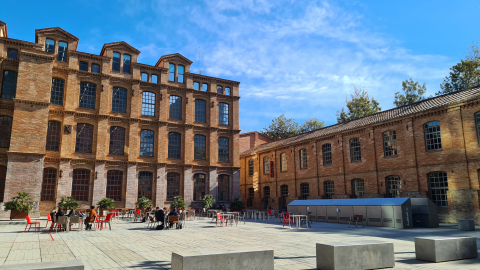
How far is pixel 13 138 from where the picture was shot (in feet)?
84.0

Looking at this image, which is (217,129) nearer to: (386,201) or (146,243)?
(386,201)

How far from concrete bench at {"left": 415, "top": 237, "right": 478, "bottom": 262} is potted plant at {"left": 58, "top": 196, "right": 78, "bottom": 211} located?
25334mm

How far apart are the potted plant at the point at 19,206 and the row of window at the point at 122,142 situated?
5106 mm

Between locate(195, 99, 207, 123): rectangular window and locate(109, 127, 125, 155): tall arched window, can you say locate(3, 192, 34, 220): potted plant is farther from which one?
locate(195, 99, 207, 123): rectangular window

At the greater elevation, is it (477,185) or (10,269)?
(477,185)

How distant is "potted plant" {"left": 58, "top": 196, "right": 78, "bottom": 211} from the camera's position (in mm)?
26408

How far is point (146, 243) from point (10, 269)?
299 inches

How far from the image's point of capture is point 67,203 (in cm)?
2648

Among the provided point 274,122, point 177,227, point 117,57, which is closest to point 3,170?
point 117,57

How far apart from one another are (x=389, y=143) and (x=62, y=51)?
95.2 feet

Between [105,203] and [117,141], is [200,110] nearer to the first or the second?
[117,141]

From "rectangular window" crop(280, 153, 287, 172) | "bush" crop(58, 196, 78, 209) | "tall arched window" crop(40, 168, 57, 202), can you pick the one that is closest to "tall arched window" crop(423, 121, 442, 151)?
"rectangular window" crop(280, 153, 287, 172)

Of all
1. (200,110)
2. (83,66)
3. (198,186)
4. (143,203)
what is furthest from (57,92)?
(198,186)

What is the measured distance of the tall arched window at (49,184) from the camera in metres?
27.4
